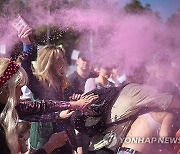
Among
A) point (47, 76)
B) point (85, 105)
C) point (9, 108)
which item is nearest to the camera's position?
point (9, 108)

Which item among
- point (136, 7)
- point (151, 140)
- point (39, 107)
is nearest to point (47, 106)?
point (39, 107)

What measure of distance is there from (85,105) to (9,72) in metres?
0.54

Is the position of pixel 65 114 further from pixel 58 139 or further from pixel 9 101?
pixel 9 101

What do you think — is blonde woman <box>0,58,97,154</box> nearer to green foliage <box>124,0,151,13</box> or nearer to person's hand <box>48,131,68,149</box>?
person's hand <box>48,131,68,149</box>

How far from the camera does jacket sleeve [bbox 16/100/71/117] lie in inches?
128

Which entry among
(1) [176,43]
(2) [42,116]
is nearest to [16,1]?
(2) [42,116]

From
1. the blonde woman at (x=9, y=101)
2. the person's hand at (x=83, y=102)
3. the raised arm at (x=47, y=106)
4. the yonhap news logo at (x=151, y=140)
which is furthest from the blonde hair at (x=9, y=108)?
the yonhap news logo at (x=151, y=140)

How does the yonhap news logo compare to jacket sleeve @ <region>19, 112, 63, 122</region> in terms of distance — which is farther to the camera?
jacket sleeve @ <region>19, 112, 63, 122</region>

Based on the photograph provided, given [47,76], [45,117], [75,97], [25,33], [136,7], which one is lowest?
[45,117]

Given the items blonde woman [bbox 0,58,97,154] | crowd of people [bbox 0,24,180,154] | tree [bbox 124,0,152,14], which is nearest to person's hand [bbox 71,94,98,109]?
crowd of people [bbox 0,24,180,154]

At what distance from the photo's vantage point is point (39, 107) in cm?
329

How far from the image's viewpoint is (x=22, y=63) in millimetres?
3340

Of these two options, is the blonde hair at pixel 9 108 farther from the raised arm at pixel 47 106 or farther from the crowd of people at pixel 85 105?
the raised arm at pixel 47 106

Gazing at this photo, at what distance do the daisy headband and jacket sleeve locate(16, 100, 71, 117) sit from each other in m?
0.38
